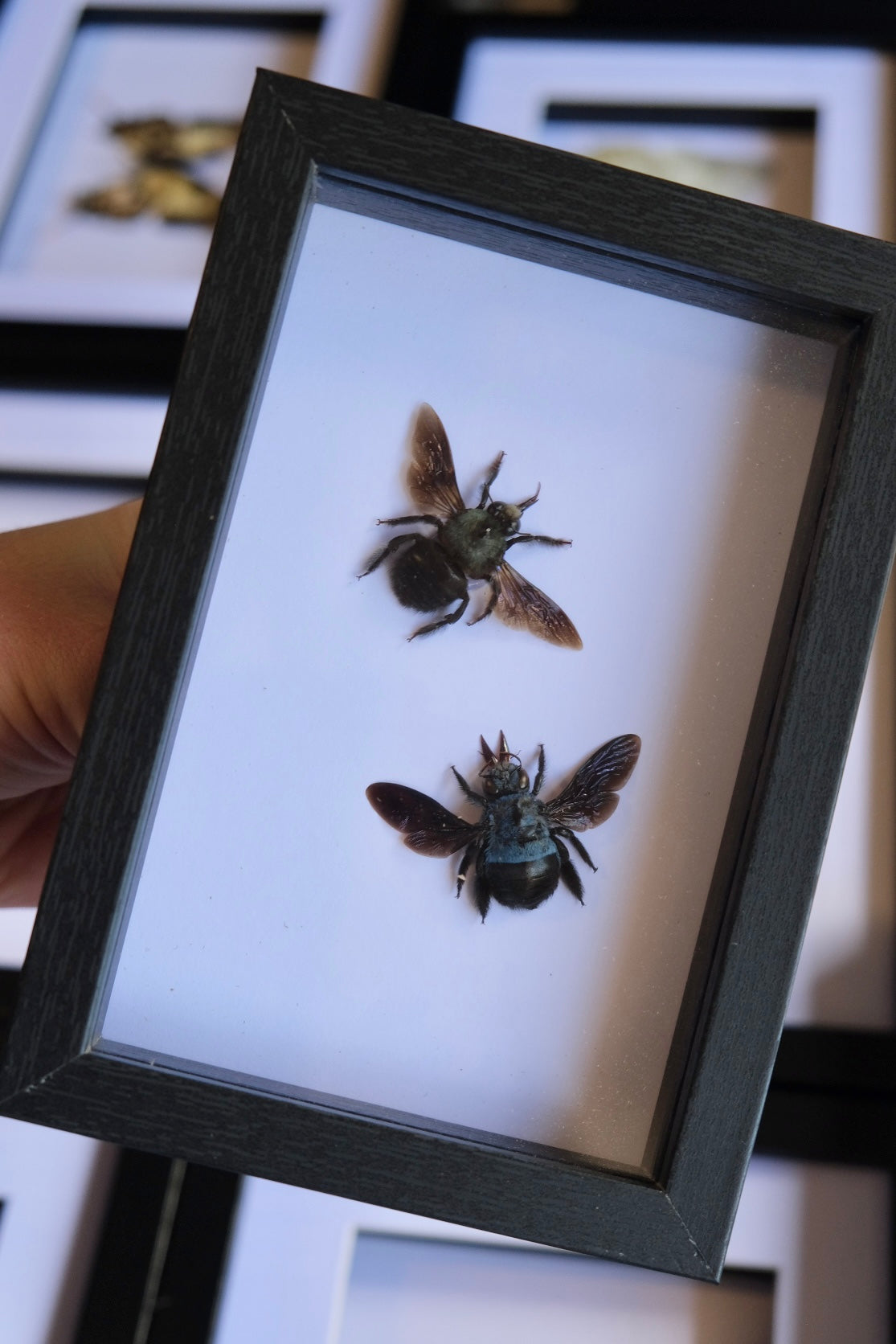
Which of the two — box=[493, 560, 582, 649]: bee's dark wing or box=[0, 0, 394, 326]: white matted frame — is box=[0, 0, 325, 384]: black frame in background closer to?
box=[0, 0, 394, 326]: white matted frame

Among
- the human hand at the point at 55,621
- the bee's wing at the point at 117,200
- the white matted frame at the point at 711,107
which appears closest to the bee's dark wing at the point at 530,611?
the human hand at the point at 55,621

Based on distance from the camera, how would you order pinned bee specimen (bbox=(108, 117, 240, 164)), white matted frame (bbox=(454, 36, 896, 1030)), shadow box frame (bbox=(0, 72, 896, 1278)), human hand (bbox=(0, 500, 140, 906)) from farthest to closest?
1. pinned bee specimen (bbox=(108, 117, 240, 164))
2. white matted frame (bbox=(454, 36, 896, 1030))
3. human hand (bbox=(0, 500, 140, 906))
4. shadow box frame (bbox=(0, 72, 896, 1278))

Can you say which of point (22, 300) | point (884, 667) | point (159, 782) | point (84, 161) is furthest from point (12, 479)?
point (884, 667)

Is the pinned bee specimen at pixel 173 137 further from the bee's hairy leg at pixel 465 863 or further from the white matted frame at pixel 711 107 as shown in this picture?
the bee's hairy leg at pixel 465 863

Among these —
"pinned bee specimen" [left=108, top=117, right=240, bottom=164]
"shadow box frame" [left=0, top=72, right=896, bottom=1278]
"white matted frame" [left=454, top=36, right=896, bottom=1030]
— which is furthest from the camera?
"pinned bee specimen" [left=108, top=117, right=240, bottom=164]

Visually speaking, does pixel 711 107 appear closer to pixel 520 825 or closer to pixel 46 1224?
pixel 520 825

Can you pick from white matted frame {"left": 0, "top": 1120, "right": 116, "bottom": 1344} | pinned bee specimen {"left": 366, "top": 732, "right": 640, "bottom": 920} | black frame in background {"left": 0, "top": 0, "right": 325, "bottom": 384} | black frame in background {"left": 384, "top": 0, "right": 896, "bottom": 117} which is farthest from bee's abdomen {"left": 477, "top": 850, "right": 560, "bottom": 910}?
black frame in background {"left": 384, "top": 0, "right": 896, "bottom": 117}

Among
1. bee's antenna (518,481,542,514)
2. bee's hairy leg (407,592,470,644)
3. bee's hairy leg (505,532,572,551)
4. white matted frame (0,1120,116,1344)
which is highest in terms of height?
bee's antenna (518,481,542,514)

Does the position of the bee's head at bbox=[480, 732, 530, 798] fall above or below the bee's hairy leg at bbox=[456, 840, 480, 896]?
above

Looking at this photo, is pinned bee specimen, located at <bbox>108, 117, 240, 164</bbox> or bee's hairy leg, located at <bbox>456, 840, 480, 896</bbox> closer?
bee's hairy leg, located at <bbox>456, 840, 480, 896</bbox>
